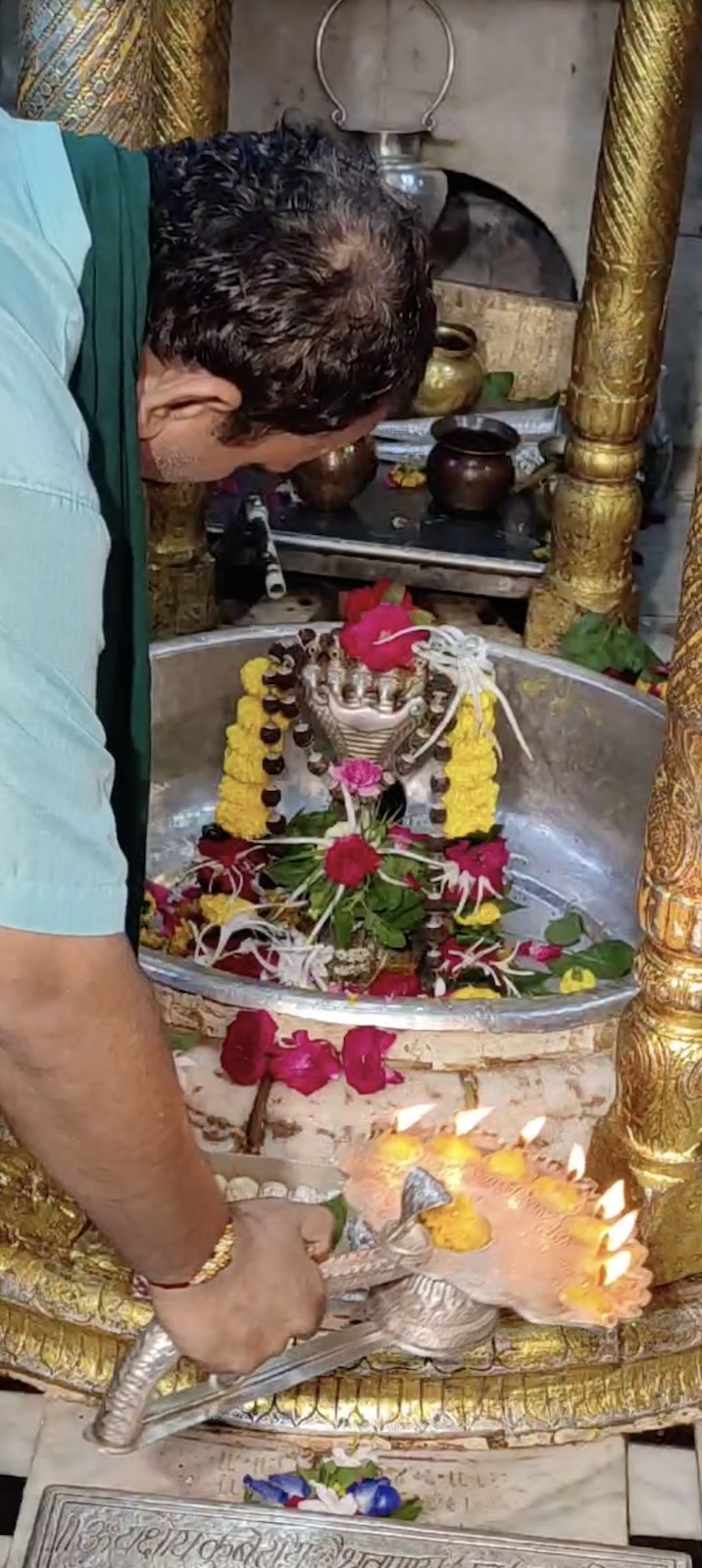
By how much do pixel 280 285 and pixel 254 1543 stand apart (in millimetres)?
1221

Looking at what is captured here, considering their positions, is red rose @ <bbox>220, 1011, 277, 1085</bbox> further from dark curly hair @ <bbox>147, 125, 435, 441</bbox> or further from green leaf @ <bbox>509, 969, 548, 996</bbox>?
dark curly hair @ <bbox>147, 125, 435, 441</bbox>

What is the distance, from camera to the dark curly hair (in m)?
1.41

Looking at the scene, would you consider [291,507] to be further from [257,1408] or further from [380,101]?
[257,1408]

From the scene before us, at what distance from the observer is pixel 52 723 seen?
122 cm

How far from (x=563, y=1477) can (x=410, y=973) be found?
2.95 ft

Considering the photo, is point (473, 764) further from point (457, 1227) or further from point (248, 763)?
point (457, 1227)

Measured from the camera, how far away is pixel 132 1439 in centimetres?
175

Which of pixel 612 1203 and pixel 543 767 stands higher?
pixel 612 1203

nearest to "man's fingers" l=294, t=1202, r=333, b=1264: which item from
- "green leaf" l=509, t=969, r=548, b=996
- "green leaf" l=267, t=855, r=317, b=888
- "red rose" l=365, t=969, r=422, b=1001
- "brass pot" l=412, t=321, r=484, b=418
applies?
"red rose" l=365, t=969, r=422, b=1001

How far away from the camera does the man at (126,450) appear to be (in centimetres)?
123

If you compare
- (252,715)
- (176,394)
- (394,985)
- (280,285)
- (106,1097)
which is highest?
(280,285)

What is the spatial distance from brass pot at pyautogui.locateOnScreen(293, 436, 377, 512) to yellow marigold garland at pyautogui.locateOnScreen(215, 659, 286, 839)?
106 centimetres

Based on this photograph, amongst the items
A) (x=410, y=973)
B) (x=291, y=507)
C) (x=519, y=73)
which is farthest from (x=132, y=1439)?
(x=519, y=73)

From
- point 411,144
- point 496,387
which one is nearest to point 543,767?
point 496,387
